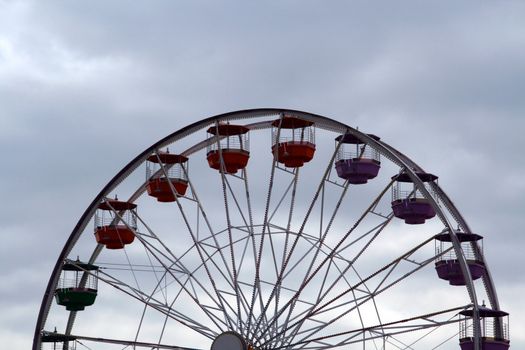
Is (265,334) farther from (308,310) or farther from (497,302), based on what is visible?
(497,302)

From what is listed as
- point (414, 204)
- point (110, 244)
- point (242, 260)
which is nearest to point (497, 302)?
point (414, 204)

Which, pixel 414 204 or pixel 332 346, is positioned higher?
pixel 414 204

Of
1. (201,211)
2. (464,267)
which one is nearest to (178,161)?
(201,211)

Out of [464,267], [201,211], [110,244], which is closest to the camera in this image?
[464,267]

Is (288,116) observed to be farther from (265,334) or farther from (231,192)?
(265,334)

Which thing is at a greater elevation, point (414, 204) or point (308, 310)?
point (414, 204)

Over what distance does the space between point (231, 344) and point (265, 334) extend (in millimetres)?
869

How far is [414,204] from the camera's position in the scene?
5028 centimetres

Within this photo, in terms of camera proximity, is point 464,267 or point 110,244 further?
point 110,244

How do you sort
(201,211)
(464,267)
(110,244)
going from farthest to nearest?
(110,244) → (201,211) → (464,267)

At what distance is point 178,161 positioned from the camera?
169 ft

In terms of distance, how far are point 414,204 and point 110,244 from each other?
29.1 ft

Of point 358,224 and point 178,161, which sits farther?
point 178,161

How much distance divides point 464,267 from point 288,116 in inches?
241
